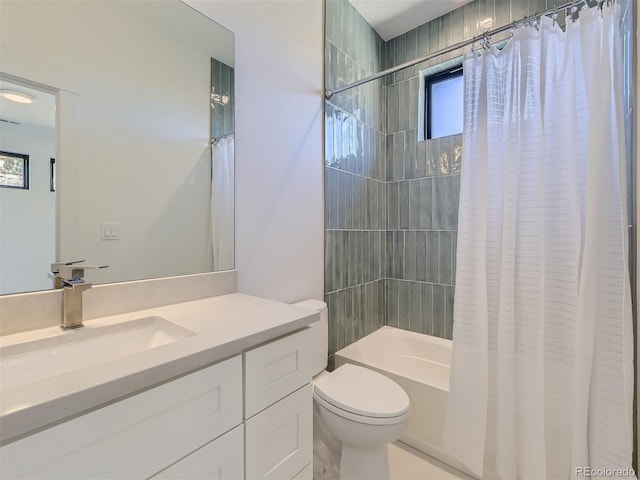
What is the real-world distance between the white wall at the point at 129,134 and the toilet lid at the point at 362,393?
0.80m

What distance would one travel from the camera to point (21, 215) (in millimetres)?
829

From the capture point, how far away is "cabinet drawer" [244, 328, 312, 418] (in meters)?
0.77

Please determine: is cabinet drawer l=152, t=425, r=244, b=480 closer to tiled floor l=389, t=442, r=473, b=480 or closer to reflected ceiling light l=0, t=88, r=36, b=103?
reflected ceiling light l=0, t=88, r=36, b=103

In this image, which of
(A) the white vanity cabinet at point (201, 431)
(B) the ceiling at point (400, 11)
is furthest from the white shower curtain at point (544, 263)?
(B) the ceiling at point (400, 11)

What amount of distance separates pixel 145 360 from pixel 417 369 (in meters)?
2.04

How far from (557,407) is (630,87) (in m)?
1.32

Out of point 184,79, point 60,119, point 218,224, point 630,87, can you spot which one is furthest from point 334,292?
point 630,87

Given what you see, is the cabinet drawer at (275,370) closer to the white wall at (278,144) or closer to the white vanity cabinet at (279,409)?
the white vanity cabinet at (279,409)

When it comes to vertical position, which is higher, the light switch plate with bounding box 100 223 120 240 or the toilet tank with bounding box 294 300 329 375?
the light switch plate with bounding box 100 223 120 240

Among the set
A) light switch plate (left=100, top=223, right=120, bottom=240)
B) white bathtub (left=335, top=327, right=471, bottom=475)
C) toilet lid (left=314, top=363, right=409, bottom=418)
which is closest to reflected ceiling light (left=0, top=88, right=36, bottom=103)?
light switch plate (left=100, top=223, right=120, bottom=240)

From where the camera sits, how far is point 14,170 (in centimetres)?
81

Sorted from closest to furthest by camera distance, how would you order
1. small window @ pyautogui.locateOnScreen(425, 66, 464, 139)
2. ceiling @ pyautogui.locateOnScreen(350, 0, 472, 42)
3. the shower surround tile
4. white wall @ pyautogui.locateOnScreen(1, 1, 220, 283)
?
white wall @ pyautogui.locateOnScreen(1, 1, 220, 283)
the shower surround tile
ceiling @ pyautogui.locateOnScreen(350, 0, 472, 42)
small window @ pyautogui.locateOnScreen(425, 66, 464, 139)

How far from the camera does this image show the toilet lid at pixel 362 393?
1.25 m

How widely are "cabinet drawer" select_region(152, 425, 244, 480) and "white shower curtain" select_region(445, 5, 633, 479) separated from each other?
3.64ft
